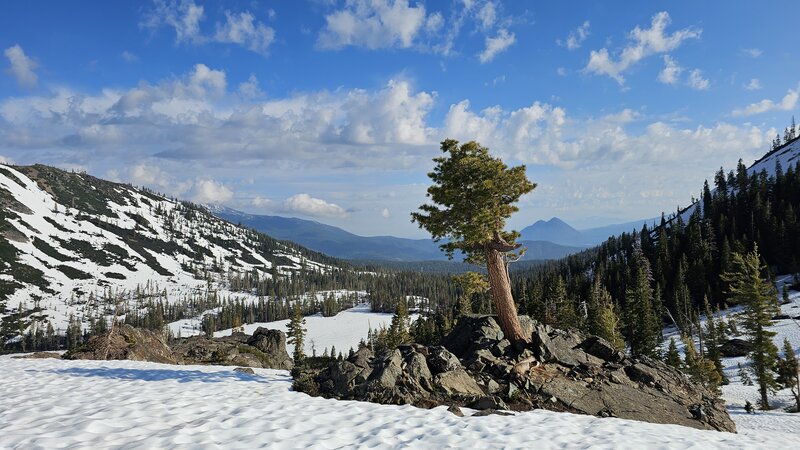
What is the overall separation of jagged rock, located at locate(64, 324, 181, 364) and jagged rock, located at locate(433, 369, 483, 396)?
21.2 metres

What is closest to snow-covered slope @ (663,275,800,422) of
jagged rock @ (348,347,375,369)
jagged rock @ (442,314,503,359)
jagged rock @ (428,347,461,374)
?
jagged rock @ (428,347,461,374)

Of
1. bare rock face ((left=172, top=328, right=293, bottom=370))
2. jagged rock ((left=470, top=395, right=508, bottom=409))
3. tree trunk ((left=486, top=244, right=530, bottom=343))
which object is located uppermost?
tree trunk ((left=486, top=244, right=530, bottom=343))

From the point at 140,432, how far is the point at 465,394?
10.7m

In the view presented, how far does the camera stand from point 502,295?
21797 millimetres

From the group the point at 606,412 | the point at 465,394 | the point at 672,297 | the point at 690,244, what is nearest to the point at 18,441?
the point at 465,394

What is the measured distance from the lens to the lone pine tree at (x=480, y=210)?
20.5 meters

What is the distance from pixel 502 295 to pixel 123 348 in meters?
25.7

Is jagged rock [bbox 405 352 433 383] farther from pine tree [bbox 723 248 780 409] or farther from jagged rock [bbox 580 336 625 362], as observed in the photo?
pine tree [bbox 723 248 780 409]

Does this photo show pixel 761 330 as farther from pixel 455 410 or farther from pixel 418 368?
pixel 455 410

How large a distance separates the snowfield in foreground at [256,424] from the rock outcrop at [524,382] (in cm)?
151

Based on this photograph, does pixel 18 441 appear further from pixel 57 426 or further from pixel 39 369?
pixel 39 369

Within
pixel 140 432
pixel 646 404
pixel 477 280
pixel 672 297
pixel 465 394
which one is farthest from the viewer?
pixel 672 297

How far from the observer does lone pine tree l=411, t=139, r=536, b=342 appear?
20469mm

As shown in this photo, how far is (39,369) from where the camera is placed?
18.3m
